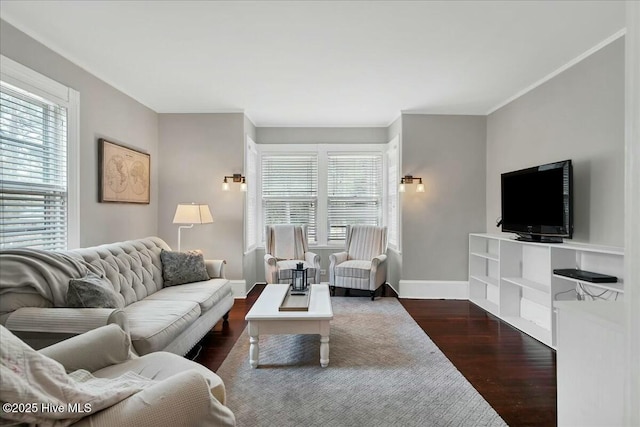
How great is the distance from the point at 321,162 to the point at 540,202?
3239mm

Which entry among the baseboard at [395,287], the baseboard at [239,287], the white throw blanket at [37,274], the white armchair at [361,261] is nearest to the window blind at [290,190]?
the white armchair at [361,261]

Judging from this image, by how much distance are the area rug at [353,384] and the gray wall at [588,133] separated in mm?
1794

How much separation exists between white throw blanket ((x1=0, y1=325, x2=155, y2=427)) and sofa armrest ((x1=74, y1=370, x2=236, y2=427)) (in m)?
0.04

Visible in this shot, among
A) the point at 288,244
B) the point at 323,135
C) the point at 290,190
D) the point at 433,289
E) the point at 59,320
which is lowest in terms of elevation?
the point at 433,289

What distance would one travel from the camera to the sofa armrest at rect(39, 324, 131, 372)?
1624 millimetres

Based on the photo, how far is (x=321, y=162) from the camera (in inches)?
226

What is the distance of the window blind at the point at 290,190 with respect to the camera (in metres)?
5.78

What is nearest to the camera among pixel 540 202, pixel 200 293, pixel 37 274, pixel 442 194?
pixel 37 274

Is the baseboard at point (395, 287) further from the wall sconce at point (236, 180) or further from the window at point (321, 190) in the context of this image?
the wall sconce at point (236, 180)

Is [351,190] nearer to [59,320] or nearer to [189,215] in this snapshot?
[189,215]

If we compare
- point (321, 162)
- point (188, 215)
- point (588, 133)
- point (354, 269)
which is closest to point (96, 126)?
point (188, 215)

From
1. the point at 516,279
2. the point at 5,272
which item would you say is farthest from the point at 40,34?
the point at 516,279

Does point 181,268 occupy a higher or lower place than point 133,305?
higher

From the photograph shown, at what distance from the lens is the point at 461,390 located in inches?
94.6
